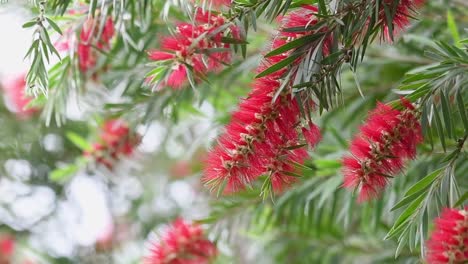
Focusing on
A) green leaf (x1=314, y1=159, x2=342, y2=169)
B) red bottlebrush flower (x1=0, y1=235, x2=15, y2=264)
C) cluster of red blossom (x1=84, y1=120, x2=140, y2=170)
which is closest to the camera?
green leaf (x1=314, y1=159, x2=342, y2=169)

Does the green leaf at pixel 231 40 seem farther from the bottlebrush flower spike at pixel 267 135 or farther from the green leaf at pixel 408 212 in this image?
the green leaf at pixel 408 212

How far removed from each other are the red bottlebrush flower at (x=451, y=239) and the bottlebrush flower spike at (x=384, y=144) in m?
0.07

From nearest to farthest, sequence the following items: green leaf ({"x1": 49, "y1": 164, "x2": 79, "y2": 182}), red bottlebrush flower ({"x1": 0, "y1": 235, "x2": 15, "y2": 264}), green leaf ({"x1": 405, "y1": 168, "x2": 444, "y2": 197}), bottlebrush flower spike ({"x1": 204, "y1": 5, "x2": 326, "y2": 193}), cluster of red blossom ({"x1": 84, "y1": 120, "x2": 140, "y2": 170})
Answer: bottlebrush flower spike ({"x1": 204, "y1": 5, "x2": 326, "y2": 193}) → green leaf ({"x1": 405, "y1": 168, "x2": 444, "y2": 197}) → cluster of red blossom ({"x1": 84, "y1": 120, "x2": 140, "y2": 170}) → green leaf ({"x1": 49, "y1": 164, "x2": 79, "y2": 182}) → red bottlebrush flower ({"x1": 0, "y1": 235, "x2": 15, "y2": 264})

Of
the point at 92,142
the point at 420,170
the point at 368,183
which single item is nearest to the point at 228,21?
the point at 368,183

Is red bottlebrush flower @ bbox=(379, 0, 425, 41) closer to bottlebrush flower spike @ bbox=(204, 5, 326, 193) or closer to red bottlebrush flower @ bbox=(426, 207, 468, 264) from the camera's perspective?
bottlebrush flower spike @ bbox=(204, 5, 326, 193)

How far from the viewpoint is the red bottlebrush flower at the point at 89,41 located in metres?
1.20

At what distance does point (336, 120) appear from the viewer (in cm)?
184

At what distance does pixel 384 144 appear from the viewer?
2.55 ft

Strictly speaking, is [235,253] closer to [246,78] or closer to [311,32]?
[246,78]

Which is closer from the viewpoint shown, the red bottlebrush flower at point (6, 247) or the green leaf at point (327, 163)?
the green leaf at point (327, 163)

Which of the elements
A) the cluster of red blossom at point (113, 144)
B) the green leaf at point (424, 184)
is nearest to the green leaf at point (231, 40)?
the green leaf at point (424, 184)

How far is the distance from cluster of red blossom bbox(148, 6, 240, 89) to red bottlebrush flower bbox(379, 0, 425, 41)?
5.7 inches

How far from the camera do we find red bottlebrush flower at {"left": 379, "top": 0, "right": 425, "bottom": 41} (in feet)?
2.44

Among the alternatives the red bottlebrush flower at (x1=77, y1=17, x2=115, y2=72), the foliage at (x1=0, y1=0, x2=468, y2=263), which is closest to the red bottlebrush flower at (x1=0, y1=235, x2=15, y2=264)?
the foliage at (x1=0, y1=0, x2=468, y2=263)
